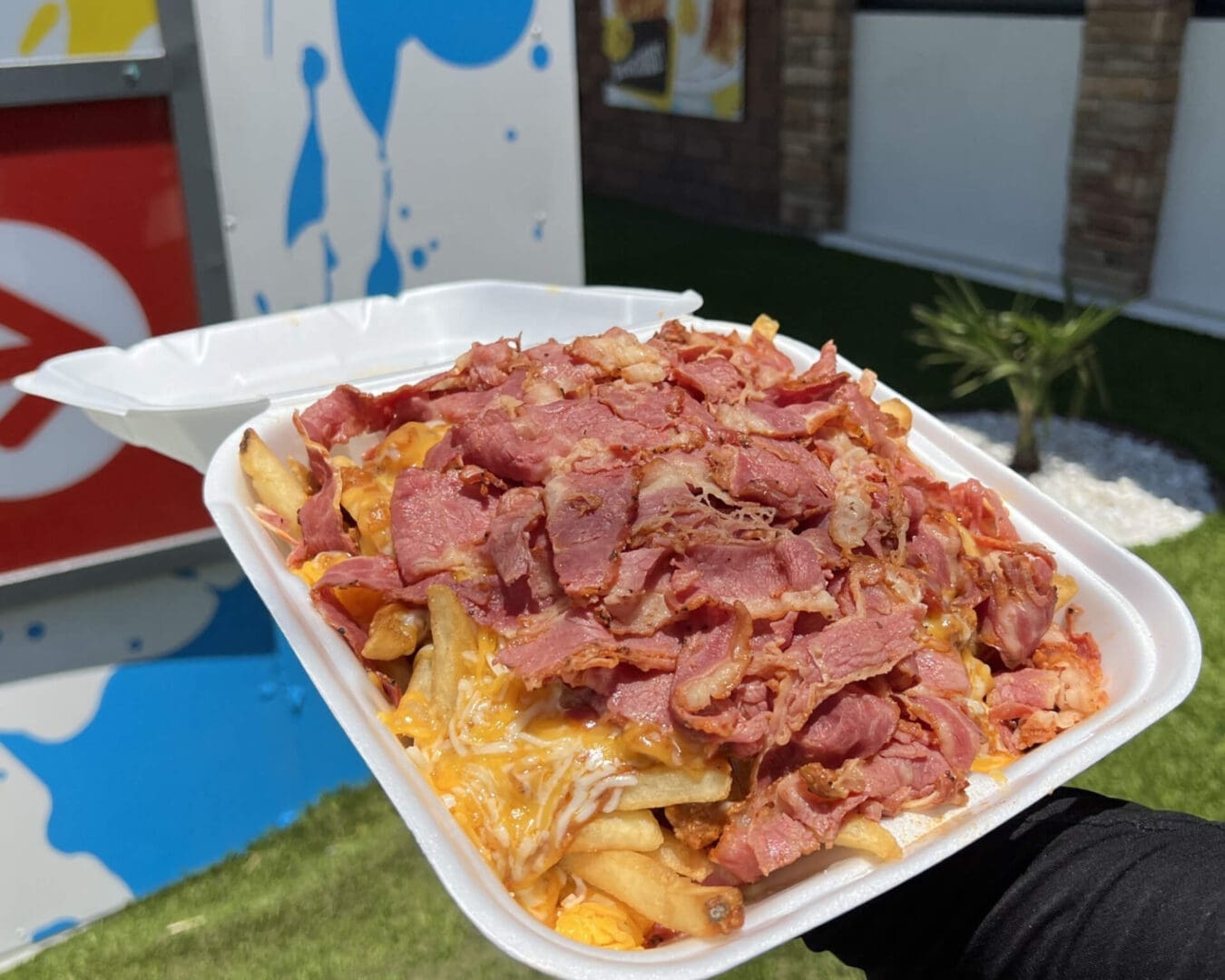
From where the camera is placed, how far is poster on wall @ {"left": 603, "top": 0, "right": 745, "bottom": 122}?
35.8 feet

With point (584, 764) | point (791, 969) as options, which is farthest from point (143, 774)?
point (584, 764)

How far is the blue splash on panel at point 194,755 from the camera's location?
3.40m

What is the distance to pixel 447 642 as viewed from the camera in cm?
149

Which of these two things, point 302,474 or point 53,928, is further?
point 53,928

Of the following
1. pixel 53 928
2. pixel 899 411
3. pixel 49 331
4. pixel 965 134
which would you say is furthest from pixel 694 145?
pixel 899 411

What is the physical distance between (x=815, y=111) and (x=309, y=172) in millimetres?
7969

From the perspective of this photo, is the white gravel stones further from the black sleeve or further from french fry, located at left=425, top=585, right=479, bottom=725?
french fry, located at left=425, top=585, right=479, bottom=725

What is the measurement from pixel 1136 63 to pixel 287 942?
735cm

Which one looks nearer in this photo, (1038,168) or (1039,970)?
(1039,970)

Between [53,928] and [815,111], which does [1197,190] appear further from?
[53,928]

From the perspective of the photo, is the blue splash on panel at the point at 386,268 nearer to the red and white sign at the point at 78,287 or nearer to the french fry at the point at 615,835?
the red and white sign at the point at 78,287

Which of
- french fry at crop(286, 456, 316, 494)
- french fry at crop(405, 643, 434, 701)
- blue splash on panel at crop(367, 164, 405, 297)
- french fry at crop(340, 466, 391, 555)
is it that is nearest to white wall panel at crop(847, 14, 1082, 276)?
blue splash on panel at crop(367, 164, 405, 297)

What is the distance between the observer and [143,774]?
139 inches

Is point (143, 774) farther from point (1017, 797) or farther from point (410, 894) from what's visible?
point (1017, 797)
